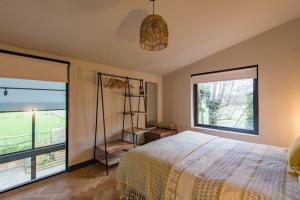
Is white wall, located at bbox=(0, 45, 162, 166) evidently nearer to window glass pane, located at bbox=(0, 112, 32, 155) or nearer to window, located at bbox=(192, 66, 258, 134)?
window glass pane, located at bbox=(0, 112, 32, 155)

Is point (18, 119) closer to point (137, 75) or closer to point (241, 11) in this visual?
point (137, 75)

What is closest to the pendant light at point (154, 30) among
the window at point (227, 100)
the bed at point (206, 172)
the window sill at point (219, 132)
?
the bed at point (206, 172)

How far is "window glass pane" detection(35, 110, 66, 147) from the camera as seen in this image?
2.60 meters

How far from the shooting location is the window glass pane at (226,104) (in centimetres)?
307

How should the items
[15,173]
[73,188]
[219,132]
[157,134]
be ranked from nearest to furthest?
[73,188] < [15,173] < [219,132] < [157,134]

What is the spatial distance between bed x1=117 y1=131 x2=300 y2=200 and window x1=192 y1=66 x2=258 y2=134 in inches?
54.7

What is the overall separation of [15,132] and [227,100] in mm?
4029

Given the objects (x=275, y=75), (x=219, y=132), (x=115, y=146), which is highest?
(x=275, y=75)

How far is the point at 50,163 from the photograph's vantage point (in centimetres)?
267

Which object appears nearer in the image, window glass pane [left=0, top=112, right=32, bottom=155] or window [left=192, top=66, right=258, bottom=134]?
window glass pane [left=0, top=112, right=32, bottom=155]

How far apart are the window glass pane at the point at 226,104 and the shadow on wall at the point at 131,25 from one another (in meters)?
2.20

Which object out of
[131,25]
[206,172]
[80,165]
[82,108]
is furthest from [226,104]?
[80,165]

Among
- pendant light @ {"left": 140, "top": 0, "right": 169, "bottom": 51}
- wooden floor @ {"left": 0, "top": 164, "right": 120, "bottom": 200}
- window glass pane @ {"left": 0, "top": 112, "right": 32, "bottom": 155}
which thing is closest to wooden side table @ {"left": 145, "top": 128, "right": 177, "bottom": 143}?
wooden floor @ {"left": 0, "top": 164, "right": 120, "bottom": 200}

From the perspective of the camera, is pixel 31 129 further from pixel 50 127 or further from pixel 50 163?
pixel 50 163
